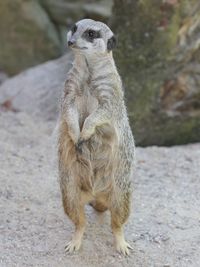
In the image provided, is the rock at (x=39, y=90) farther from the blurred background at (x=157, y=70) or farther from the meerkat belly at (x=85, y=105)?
the meerkat belly at (x=85, y=105)

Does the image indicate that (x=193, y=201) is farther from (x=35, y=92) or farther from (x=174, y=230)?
(x=35, y=92)

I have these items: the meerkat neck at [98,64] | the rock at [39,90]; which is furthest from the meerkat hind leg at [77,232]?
the rock at [39,90]

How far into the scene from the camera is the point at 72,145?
356 centimetres

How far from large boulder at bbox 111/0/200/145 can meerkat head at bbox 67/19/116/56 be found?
5.15ft

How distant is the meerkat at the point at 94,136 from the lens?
345cm

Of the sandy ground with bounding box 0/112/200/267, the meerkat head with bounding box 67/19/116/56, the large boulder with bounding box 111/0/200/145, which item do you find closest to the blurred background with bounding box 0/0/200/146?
the large boulder with bounding box 111/0/200/145

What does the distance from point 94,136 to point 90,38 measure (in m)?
0.52

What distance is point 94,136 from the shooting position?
11.7ft

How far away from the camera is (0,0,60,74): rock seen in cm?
711

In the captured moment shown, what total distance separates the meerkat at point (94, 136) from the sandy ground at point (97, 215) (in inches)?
5.5

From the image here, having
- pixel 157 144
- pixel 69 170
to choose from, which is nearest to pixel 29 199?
pixel 69 170

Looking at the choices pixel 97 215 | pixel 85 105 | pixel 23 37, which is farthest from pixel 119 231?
pixel 23 37

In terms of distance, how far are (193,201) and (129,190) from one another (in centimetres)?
74

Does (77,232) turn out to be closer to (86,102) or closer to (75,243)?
(75,243)
